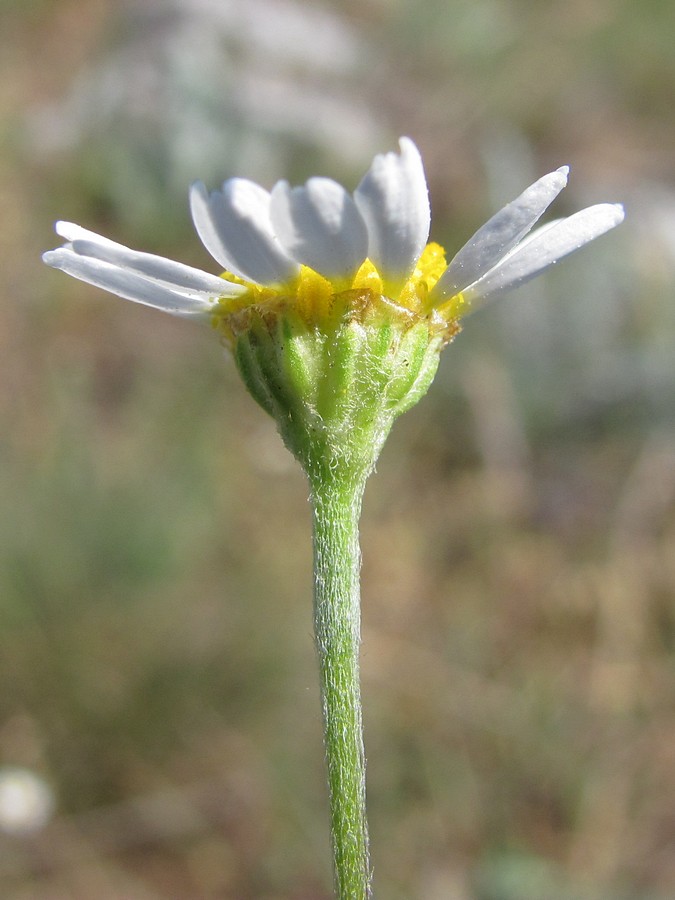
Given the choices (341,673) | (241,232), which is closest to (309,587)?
(341,673)

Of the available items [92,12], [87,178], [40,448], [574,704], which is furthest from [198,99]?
[574,704]

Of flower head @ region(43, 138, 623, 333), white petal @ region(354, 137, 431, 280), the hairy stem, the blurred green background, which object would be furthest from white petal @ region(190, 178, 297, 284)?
the blurred green background

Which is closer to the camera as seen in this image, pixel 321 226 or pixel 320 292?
pixel 321 226

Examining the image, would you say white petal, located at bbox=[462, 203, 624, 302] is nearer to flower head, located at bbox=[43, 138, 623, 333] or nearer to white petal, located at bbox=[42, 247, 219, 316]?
flower head, located at bbox=[43, 138, 623, 333]

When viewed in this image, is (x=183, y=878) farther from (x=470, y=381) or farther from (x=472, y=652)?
(x=470, y=381)

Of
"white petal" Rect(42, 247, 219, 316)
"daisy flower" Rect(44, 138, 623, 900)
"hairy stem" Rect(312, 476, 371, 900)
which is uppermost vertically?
"white petal" Rect(42, 247, 219, 316)

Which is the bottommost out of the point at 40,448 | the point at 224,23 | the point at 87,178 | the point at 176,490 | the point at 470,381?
the point at 176,490

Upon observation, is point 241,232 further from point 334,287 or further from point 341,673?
point 341,673
